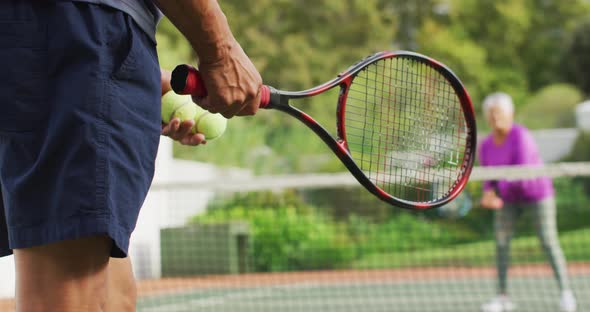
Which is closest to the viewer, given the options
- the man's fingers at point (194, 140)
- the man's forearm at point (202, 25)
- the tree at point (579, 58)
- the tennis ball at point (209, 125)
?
the man's forearm at point (202, 25)

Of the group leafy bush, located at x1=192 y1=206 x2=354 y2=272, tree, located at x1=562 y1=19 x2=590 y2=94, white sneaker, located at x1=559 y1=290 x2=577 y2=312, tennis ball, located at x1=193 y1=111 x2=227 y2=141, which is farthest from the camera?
tree, located at x1=562 y1=19 x2=590 y2=94

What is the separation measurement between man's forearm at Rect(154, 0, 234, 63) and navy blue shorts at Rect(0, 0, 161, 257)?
5.5 inches

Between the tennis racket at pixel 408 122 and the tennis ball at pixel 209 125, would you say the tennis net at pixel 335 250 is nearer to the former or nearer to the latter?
the tennis racket at pixel 408 122

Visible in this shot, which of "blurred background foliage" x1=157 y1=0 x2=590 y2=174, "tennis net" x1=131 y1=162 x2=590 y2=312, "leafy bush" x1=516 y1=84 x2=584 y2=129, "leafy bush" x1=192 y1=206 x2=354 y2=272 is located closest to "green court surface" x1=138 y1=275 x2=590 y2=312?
"tennis net" x1=131 y1=162 x2=590 y2=312

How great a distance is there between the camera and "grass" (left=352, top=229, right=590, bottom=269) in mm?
9133

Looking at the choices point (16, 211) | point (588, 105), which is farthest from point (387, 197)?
point (588, 105)

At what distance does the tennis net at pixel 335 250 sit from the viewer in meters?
6.41

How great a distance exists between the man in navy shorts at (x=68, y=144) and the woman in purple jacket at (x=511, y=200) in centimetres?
428

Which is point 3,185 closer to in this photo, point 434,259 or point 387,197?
point 387,197

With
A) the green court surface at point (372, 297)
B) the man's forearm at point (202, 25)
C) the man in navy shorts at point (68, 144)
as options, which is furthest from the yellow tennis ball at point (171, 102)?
the green court surface at point (372, 297)

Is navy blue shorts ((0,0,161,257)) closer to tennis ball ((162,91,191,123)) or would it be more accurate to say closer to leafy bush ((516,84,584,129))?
tennis ball ((162,91,191,123))

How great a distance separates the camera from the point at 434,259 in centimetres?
933

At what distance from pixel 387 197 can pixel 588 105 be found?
Result: 13.8 metres

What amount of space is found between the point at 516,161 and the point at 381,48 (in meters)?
20.8
